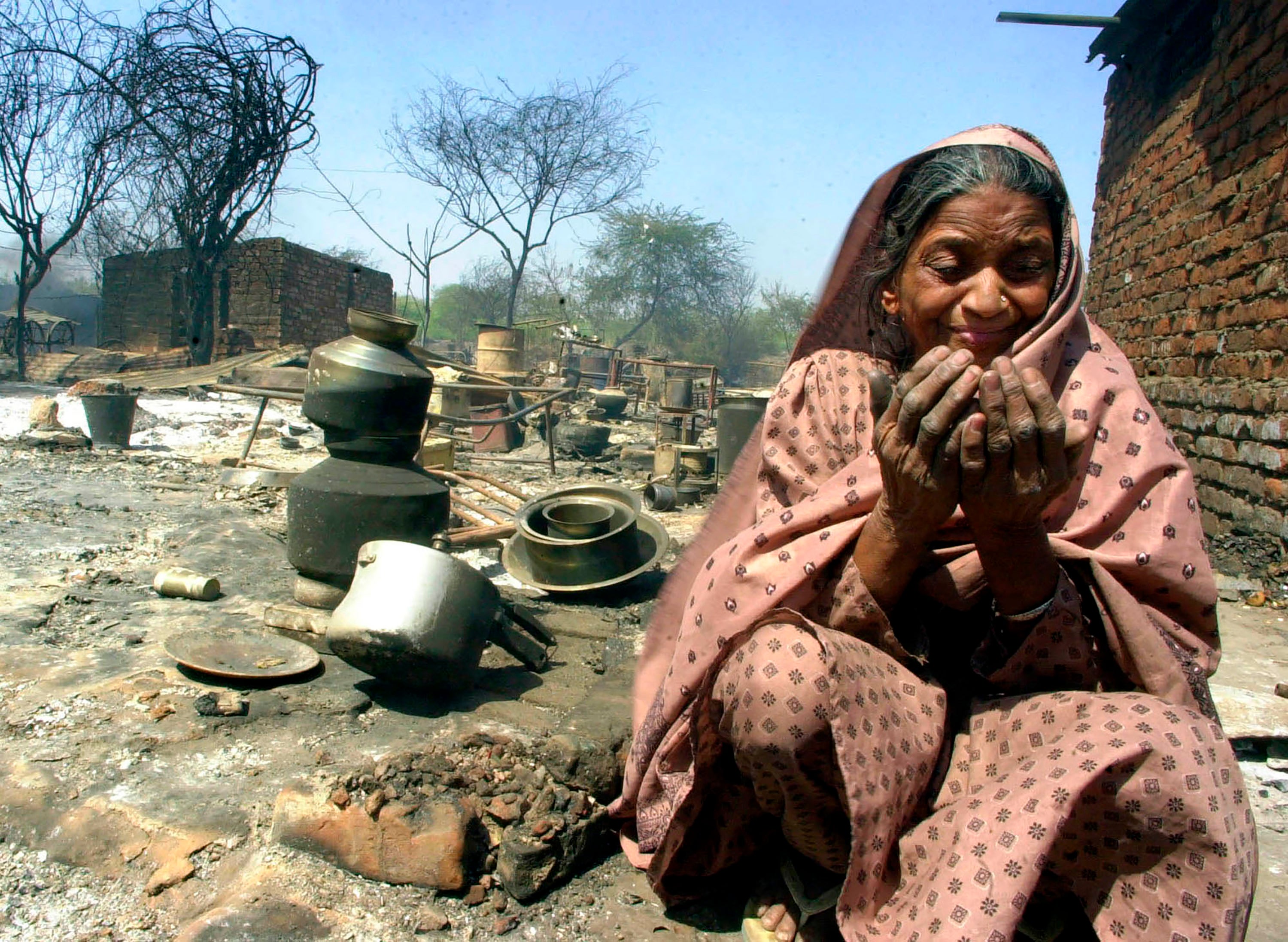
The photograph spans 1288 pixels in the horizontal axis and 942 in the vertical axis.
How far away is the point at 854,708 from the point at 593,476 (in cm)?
752

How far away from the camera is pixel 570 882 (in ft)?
5.81

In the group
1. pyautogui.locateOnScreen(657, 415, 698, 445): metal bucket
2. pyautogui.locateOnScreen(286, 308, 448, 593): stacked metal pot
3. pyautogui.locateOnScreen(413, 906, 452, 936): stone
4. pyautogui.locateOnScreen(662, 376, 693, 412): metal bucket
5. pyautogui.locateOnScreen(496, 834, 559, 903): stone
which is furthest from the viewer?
pyautogui.locateOnScreen(662, 376, 693, 412): metal bucket

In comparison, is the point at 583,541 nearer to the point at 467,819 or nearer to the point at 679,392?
the point at 467,819

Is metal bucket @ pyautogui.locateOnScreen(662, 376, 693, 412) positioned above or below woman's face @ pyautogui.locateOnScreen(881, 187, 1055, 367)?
below

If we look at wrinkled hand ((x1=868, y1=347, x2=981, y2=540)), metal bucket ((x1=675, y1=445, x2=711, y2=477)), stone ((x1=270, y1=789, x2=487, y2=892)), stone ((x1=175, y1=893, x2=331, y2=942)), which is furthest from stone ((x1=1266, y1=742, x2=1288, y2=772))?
metal bucket ((x1=675, y1=445, x2=711, y2=477))

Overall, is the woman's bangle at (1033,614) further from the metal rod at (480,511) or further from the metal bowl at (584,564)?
the metal rod at (480,511)

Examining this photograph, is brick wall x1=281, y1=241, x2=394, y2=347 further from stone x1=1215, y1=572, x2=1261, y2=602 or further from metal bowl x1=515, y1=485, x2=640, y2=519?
stone x1=1215, y1=572, x2=1261, y2=602

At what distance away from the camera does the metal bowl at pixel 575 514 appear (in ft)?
13.3

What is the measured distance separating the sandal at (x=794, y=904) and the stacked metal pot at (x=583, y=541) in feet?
8.05

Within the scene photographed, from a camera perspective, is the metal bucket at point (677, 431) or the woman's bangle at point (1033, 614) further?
the metal bucket at point (677, 431)

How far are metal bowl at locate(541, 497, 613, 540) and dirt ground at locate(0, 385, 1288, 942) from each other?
0.34 metres

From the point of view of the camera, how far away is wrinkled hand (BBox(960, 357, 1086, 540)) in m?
1.13

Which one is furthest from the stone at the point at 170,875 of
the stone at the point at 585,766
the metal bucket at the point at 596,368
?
the metal bucket at the point at 596,368

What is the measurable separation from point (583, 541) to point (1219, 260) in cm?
400
